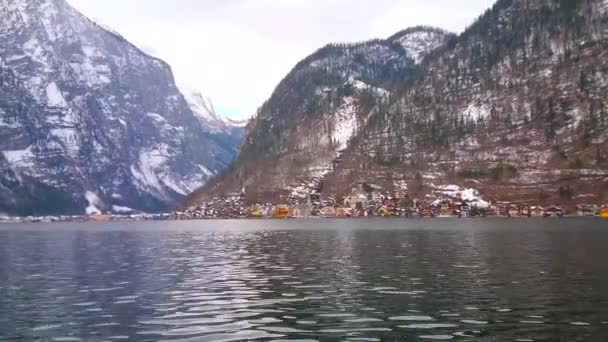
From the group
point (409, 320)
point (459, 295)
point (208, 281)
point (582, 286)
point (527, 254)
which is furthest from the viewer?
point (527, 254)

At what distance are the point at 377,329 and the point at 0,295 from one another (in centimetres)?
3617

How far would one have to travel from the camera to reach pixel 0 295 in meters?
58.6

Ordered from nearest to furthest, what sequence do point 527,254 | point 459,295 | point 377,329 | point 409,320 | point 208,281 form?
point 377,329 → point 409,320 → point 459,295 → point 208,281 → point 527,254

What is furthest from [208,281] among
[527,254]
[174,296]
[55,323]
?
[527,254]

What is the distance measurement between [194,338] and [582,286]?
3615 centimetres

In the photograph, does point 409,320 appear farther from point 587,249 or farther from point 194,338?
point 587,249

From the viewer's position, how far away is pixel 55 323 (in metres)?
43.3

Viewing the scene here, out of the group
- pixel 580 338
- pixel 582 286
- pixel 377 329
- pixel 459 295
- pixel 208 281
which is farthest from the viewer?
pixel 208 281

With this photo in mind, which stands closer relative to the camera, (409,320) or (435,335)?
(435,335)

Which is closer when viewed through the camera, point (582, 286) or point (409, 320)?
point (409, 320)

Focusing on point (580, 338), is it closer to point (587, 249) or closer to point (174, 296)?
point (174, 296)

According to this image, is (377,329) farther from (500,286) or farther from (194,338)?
(500,286)

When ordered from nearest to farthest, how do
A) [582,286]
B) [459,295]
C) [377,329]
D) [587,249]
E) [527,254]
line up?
[377,329]
[459,295]
[582,286]
[527,254]
[587,249]

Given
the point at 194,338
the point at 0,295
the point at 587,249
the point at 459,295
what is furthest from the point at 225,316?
the point at 587,249
